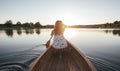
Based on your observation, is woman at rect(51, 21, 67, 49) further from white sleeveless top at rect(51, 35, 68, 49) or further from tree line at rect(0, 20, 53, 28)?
tree line at rect(0, 20, 53, 28)

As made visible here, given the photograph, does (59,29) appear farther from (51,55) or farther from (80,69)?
(80,69)

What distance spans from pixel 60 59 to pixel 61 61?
0.13 metres

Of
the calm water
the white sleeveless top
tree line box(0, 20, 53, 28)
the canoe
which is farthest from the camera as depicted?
tree line box(0, 20, 53, 28)

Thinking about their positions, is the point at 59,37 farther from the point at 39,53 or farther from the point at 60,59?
the point at 39,53

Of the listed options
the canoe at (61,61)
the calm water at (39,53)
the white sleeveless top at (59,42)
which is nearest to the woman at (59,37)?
the white sleeveless top at (59,42)

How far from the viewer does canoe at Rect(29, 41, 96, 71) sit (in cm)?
588

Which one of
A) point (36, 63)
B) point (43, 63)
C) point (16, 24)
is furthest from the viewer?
point (16, 24)

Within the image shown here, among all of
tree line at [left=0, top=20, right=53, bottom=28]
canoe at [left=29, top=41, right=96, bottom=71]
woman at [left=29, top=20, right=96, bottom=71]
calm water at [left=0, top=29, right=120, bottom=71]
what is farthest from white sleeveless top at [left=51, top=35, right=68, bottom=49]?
tree line at [left=0, top=20, right=53, bottom=28]

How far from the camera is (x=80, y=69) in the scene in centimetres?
595

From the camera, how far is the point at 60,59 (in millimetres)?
6641

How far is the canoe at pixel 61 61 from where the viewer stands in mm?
5878

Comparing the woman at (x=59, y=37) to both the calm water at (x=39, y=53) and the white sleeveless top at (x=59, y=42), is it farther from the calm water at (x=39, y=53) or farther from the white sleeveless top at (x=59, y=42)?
the calm water at (x=39, y=53)

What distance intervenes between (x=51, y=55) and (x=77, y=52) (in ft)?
4.28

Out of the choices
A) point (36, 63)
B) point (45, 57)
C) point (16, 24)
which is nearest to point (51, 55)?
point (45, 57)
